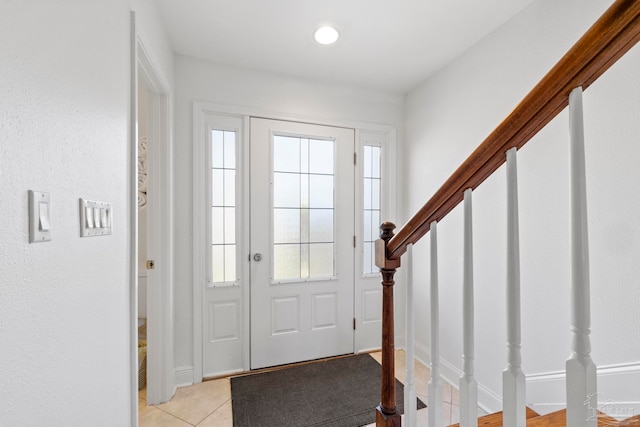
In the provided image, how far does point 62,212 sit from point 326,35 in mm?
1876

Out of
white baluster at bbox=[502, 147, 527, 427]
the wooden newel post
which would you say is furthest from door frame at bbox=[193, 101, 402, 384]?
white baluster at bbox=[502, 147, 527, 427]

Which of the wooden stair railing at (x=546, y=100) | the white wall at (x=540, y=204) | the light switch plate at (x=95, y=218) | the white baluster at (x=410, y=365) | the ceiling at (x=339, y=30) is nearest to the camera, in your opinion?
the wooden stair railing at (x=546, y=100)

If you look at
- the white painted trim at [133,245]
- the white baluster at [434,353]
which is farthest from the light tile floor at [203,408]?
the white baluster at [434,353]

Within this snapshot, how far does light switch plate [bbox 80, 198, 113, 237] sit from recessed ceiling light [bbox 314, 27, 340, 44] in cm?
170

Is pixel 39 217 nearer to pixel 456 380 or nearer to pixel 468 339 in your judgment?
pixel 468 339

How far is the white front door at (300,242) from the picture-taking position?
7.97 feet

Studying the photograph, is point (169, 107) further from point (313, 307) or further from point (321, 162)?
point (313, 307)

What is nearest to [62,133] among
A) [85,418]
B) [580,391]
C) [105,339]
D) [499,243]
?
[105,339]

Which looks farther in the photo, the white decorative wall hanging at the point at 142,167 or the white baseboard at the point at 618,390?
the white decorative wall hanging at the point at 142,167

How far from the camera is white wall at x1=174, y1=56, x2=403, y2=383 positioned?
219 cm

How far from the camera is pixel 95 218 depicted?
3.09ft

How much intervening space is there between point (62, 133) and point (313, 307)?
2.19 meters

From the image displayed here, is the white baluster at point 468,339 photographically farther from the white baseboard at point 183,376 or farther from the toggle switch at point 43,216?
the white baseboard at point 183,376

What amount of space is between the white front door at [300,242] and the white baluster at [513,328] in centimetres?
199
